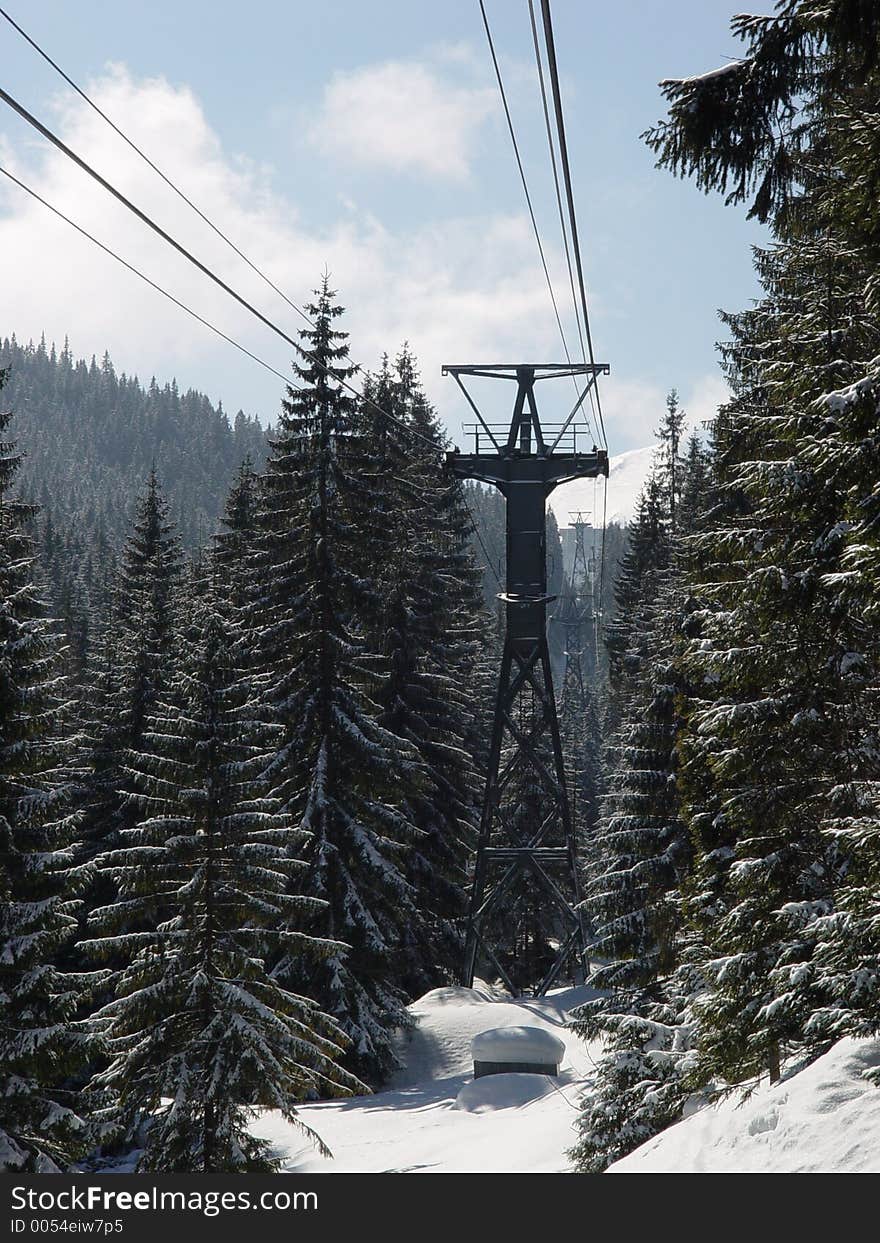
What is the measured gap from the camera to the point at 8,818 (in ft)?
46.9

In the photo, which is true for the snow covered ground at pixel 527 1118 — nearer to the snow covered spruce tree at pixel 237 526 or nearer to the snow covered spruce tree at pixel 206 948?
the snow covered spruce tree at pixel 206 948

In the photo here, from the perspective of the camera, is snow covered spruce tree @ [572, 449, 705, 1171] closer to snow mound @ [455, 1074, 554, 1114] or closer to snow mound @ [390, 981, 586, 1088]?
snow mound @ [455, 1074, 554, 1114]

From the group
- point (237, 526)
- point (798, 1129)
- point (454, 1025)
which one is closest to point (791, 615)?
point (798, 1129)

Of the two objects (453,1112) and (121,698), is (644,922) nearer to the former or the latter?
(453,1112)

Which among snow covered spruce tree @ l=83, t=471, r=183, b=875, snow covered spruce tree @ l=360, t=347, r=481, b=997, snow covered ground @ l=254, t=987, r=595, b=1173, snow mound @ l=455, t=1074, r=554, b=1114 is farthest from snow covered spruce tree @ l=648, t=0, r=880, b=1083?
snow covered spruce tree @ l=83, t=471, r=183, b=875

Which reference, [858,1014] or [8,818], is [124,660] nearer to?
[8,818]

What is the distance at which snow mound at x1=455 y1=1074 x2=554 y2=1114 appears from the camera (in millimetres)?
19453

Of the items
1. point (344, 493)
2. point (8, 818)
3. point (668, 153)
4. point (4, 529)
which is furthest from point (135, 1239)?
point (344, 493)

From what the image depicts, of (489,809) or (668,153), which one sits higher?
(668,153)

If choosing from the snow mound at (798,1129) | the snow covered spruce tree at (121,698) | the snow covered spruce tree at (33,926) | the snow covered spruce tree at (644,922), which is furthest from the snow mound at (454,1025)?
the snow mound at (798,1129)

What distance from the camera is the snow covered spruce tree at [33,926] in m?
13.2

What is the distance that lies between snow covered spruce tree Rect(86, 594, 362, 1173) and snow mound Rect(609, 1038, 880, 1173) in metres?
5.23

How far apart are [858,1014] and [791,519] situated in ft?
17.9

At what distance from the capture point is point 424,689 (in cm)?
3091
